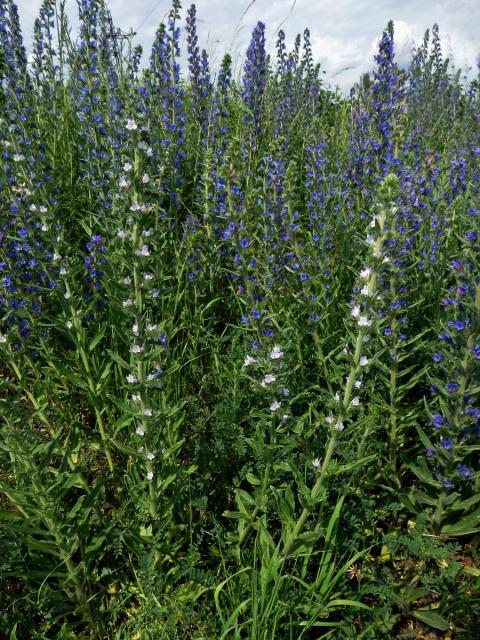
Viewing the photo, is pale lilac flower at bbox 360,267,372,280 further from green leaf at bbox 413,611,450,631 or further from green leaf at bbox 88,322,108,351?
green leaf at bbox 88,322,108,351

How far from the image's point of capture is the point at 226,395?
296 centimetres

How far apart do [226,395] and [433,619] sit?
156cm

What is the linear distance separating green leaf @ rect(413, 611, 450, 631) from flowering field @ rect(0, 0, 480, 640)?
15 mm

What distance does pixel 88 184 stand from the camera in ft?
12.8

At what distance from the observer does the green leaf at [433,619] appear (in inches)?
87.9

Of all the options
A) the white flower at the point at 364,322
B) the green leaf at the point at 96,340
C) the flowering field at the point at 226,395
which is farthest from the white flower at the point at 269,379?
the green leaf at the point at 96,340

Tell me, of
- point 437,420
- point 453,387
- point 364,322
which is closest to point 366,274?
point 364,322

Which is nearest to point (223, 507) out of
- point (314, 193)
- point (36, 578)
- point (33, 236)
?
point (36, 578)

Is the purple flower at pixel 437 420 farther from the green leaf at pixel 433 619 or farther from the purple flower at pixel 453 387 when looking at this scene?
the green leaf at pixel 433 619

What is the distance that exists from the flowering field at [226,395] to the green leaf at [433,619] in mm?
15

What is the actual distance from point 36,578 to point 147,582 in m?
0.57

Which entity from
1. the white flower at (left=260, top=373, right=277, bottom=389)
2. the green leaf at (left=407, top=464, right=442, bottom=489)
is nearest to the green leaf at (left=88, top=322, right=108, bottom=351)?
the white flower at (left=260, top=373, right=277, bottom=389)

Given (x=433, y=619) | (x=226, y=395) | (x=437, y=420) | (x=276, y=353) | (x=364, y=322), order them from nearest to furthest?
(x=364, y=322), (x=433, y=619), (x=276, y=353), (x=437, y=420), (x=226, y=395)

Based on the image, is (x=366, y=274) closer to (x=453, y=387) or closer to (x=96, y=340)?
(x=453, y=387)
